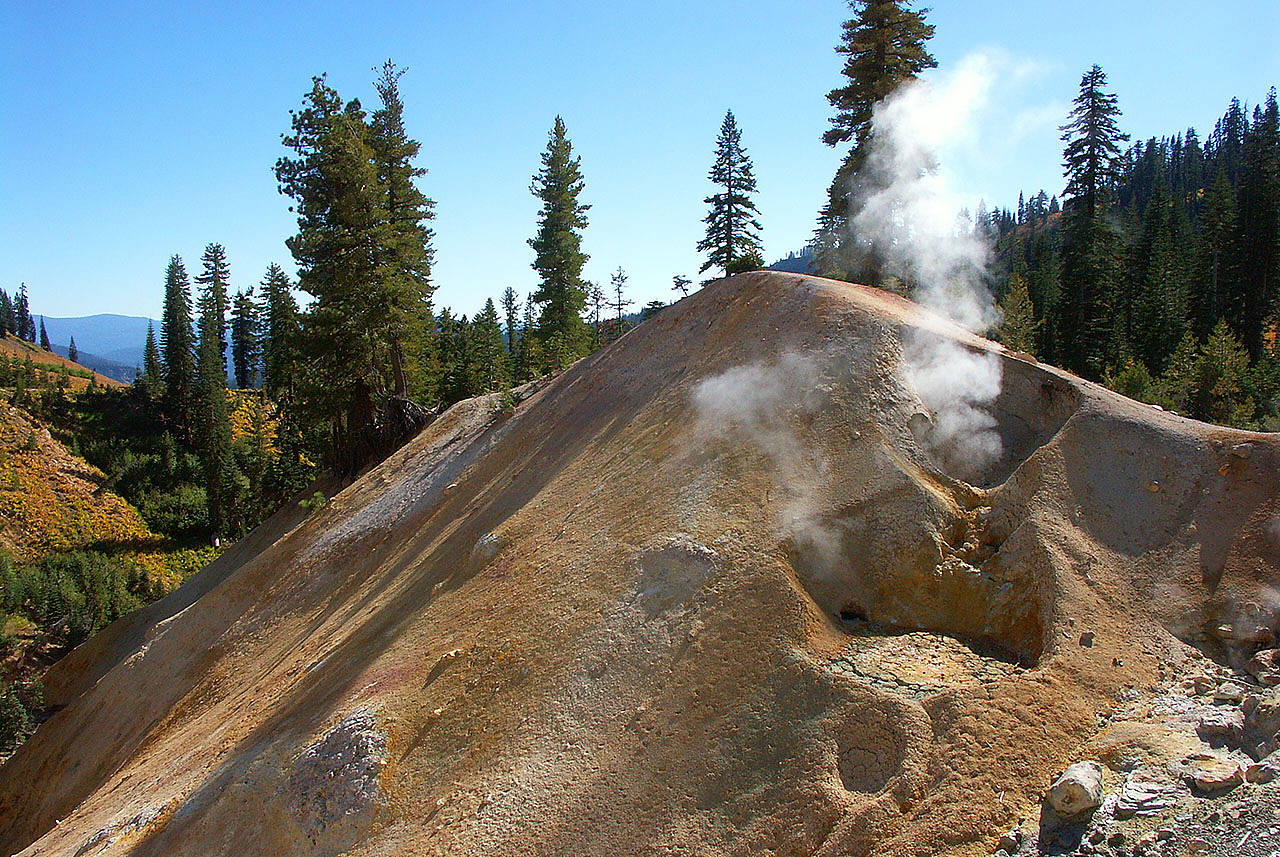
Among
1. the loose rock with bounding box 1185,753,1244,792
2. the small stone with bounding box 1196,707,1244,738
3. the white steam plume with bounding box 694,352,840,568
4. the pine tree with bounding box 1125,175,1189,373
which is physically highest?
the pine tree with bounding box 1125,175,1189,373

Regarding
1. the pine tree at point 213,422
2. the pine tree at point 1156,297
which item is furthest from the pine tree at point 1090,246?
the pine tree at point 213,422

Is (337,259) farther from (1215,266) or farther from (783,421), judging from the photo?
(1215,266)

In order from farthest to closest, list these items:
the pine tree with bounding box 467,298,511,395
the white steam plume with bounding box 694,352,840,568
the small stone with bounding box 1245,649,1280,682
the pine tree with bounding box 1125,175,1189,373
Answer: the pine tree with bounding box 1125,175,1189,373, the pine tree with bounding box 467,298,511,395, the white steam plume with bounding box 694,352,840,568, the small stone with bounding box 1245,649,1280,682

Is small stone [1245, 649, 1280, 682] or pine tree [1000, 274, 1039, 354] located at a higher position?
pine tree [1000, 274, 1039, 354]

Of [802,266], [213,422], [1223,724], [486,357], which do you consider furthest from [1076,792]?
[802,266]

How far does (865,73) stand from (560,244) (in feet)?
57.0

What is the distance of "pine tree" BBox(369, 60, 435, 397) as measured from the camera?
23984 mm

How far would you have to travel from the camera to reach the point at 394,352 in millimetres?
25141

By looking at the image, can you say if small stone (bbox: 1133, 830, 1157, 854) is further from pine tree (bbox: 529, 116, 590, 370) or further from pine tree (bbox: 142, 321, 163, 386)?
pine tree (bbox: 142, 321, 163, 386)

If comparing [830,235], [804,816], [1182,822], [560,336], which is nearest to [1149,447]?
[1182,822]

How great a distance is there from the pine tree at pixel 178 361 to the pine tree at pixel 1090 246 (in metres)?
63.0

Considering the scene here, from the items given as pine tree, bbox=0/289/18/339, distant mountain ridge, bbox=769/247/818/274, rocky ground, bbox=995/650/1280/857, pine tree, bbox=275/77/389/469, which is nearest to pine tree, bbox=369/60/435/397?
pine tree, bbox=275/77/389/469

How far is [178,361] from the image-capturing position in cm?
5994

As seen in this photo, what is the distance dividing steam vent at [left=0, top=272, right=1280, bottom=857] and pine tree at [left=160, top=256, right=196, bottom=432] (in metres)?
55.3
